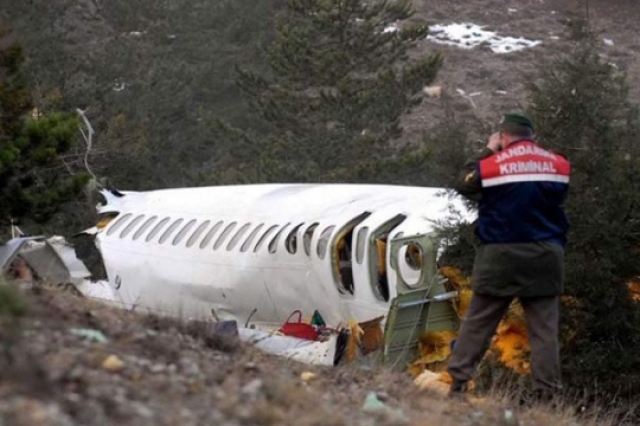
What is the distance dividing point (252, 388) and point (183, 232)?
1147 cm

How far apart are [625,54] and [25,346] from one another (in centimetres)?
4830

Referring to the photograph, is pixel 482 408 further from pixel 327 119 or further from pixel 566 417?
pixel 327 119

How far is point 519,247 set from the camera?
6.84m

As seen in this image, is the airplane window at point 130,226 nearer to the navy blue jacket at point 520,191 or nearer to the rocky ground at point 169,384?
the rocky ground at point 169,384

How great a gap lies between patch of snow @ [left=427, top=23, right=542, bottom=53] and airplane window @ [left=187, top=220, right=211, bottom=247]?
1503 inches

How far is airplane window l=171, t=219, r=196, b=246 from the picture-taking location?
15914 millimetres

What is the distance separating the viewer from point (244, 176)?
28.5 meters

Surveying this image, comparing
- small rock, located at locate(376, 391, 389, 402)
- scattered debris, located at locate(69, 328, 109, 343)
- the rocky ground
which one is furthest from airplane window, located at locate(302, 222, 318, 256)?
scattered debris, located at locate(69, 328, 109, 343)

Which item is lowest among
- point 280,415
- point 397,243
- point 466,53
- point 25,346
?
point 466,53

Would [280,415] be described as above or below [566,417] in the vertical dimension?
above

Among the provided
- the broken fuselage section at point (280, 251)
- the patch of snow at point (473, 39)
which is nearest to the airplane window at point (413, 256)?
the broken fuselage section at point (280, 251)

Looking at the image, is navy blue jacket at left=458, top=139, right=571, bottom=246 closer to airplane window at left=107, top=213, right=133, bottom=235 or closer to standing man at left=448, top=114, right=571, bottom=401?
standing man at left=448, top=114, right=571, bottom=401

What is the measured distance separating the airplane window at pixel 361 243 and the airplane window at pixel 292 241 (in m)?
1.37

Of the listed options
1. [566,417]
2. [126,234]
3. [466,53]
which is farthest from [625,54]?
[566,417]
